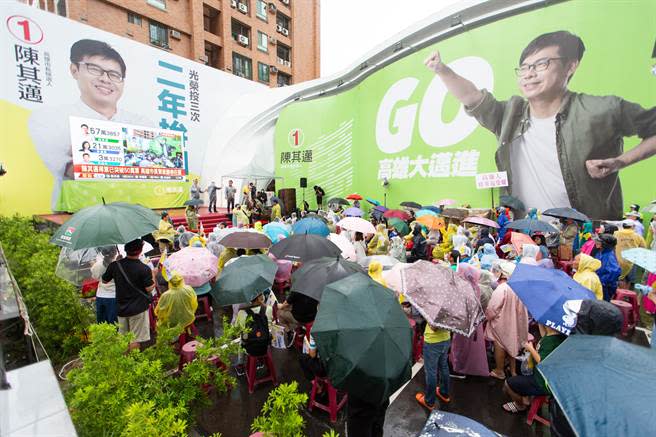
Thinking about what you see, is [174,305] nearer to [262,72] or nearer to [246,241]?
[246,241]

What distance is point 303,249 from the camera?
15.7ft

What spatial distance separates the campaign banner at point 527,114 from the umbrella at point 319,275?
34.0 ft

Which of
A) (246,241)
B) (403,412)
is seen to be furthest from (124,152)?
(403,412)

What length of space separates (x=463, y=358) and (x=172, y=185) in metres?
16.7

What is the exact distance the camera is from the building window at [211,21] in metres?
23.4

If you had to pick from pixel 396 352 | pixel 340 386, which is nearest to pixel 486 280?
pixel 396 352

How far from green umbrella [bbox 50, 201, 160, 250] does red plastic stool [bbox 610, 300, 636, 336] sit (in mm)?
7305

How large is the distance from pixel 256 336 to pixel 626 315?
6088 millimetres

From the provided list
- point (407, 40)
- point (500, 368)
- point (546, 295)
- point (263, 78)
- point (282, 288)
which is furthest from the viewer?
point (263, 78)

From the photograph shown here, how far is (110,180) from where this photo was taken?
573 inches

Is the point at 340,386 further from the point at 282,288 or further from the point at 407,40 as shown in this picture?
the point at 407,40

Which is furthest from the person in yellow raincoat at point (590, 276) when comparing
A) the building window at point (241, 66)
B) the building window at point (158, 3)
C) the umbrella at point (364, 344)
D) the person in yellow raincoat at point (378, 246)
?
the building window at point (241, 66)

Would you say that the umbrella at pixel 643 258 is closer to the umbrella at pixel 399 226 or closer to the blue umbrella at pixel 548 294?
the blue umbrella at pixel 548 294

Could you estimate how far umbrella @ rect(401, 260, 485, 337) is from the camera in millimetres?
3047
